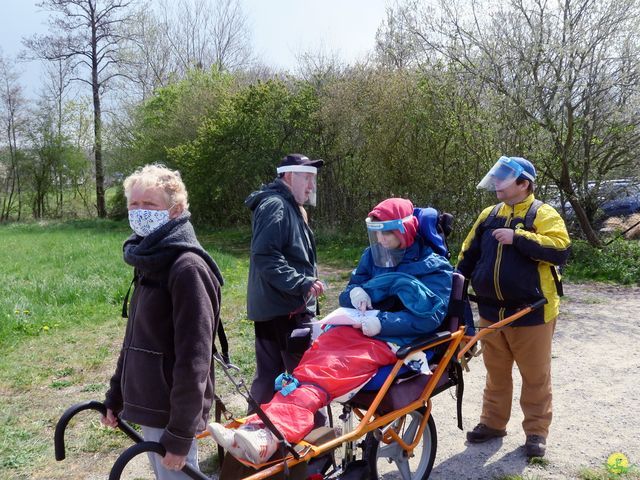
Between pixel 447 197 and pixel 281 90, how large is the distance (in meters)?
7.10

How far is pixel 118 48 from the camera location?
32.5 m

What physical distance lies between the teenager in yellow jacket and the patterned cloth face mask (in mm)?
2302

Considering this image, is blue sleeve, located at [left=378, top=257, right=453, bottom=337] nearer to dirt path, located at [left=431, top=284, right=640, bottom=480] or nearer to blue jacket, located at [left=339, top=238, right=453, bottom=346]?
blue jacket, located at [left=339, top=238, right=453, bottom=346]

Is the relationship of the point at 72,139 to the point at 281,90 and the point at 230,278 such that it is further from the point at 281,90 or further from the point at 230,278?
the point at 230,278

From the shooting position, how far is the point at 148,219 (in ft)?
8.31

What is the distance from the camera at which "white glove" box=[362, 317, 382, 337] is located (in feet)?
10.1

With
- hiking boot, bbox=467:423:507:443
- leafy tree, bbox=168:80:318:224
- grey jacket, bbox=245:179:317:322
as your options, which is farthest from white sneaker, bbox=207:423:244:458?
leafy tree, bbox=168:80:318:224

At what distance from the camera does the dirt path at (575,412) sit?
12.9 ft

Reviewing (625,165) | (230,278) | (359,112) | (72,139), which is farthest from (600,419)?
(72,139)

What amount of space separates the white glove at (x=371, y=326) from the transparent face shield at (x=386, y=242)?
489 mm

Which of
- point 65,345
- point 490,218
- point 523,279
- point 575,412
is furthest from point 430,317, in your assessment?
point 65,345

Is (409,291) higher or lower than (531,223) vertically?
lower

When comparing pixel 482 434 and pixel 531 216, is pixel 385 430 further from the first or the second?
pixel 531 216

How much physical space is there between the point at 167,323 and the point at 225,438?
1.78 feet
